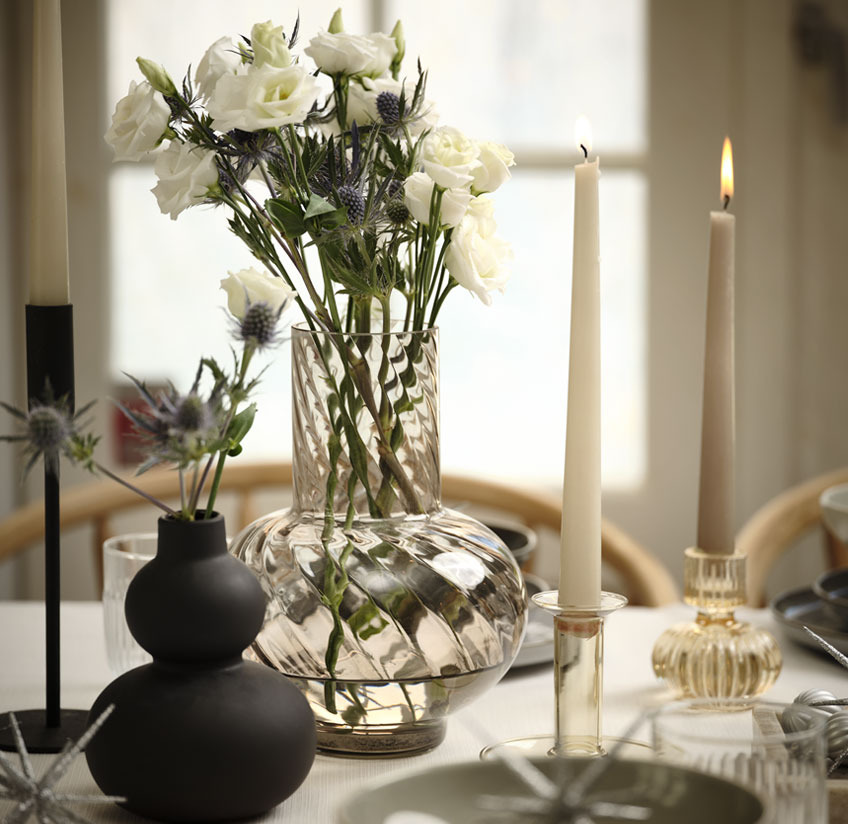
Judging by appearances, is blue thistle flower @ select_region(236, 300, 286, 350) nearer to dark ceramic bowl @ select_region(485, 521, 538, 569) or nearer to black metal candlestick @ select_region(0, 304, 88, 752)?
black metal candlestick @ select_region(0, 304, 88, 752)

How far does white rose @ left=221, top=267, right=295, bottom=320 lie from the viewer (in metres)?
0.54

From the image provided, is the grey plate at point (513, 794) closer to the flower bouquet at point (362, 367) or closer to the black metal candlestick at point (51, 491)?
the flower bouquet at point (362, 367)

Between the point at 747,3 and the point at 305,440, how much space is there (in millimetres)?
1653

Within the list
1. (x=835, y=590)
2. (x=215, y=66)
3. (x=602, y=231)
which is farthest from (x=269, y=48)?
(x=602, y=231)

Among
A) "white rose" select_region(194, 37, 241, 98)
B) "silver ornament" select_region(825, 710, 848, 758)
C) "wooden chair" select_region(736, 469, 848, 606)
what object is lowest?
"wooden chair" select_region(736, 469, 848, 606)

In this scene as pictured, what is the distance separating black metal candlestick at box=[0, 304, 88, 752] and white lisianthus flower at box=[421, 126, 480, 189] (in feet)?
0.69

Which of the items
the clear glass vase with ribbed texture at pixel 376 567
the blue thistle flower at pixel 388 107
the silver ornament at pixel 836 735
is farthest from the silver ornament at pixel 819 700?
the blue thistle flower at pixel 388 107

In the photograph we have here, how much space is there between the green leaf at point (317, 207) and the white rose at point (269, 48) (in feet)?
0.21

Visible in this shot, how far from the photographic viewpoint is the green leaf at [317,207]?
0.54 m

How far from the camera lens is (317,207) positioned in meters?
0.54

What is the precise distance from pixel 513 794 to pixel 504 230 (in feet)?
5.62

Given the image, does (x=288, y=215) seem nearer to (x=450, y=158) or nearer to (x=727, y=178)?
(x=450, y=158)

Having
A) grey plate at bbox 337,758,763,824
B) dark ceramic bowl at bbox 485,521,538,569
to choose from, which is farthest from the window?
grey plate at bbox 337,758,763,824

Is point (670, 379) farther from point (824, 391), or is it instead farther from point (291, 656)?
point (291, 656)
